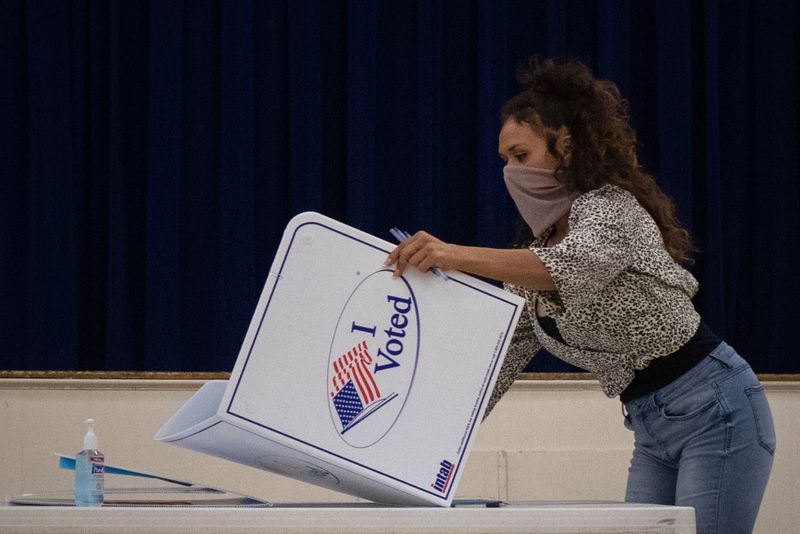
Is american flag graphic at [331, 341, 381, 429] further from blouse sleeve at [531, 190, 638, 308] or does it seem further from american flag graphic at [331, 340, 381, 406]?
blouse sleeve at [531, 190, 638, 308]

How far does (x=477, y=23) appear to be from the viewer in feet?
10.4

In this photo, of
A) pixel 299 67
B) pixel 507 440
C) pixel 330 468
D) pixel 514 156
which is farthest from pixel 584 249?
pixel 299 67

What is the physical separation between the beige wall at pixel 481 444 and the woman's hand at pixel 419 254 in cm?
168

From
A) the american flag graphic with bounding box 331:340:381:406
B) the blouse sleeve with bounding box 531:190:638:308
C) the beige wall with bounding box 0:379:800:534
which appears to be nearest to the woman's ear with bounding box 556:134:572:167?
the blouse sleeve with bounding box 531:190:638:308

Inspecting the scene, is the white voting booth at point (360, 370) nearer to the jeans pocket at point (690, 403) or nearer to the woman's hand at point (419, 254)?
the woman's hand at point (419, 254)

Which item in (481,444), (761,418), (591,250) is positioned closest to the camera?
(591,250)

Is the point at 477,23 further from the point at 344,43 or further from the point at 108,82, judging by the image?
the point at 108,82

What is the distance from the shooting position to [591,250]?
1.39 metres

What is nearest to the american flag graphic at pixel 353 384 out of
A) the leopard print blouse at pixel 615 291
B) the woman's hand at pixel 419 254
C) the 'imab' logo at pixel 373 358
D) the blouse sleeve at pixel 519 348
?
the 'imab' logo at pixel 373 358

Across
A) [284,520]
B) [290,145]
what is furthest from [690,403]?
[290,145]

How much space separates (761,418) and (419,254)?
1.83 feet

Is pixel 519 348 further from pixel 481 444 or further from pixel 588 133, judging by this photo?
pixel 481 444

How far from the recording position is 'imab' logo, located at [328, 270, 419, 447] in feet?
4.08

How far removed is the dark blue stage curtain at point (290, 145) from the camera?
294cm
